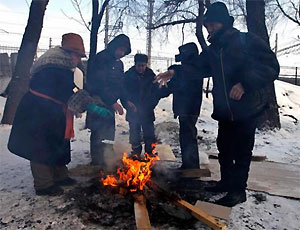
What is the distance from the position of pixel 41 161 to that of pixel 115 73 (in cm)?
197

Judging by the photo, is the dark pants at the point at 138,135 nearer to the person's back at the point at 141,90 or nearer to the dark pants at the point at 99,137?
the person's back at the point at 141,90

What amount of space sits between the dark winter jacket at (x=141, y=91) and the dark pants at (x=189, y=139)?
0.97m

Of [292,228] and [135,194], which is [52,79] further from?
[292,228]

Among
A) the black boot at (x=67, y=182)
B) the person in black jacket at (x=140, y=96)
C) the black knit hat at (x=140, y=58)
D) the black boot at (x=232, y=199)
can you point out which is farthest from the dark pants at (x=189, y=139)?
the black boot at (x=67, y=182)

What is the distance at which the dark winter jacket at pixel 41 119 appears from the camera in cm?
334

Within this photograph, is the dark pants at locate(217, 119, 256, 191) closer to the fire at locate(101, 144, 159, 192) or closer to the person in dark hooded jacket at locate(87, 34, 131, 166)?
the fire at locate(101, 144, 159, 192)

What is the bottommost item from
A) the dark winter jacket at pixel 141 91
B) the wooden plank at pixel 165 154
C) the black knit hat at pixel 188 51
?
the wooden plank at pixel 165 154

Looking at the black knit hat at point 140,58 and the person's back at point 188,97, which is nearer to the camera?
the person's back at point 188,97

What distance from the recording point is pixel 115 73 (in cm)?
464

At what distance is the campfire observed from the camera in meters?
2.63

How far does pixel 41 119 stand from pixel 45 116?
0.06m

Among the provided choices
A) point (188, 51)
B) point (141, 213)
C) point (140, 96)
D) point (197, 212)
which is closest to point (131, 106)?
point (140, 96)

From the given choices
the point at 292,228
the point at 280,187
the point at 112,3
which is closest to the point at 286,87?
the point at 112,3

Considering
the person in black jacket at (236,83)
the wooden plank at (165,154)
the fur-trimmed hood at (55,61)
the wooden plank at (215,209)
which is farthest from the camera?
the wooden plank at (165,154)
